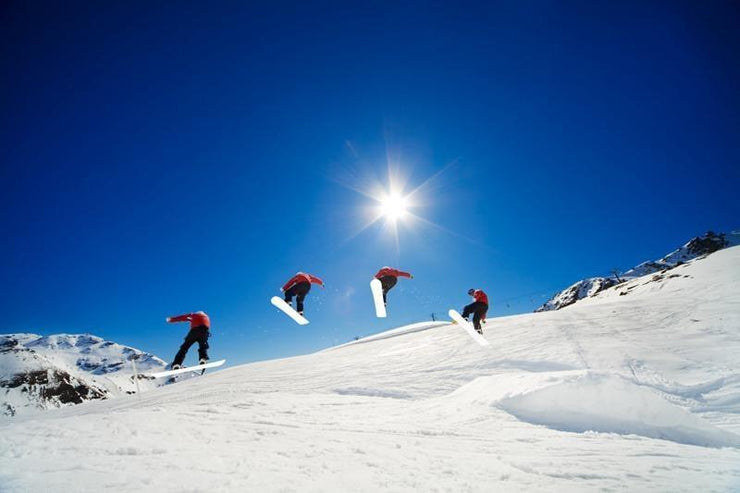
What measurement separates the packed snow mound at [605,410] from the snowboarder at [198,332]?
1082 cm

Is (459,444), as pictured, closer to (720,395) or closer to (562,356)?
(720,395)

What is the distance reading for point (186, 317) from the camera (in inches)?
494

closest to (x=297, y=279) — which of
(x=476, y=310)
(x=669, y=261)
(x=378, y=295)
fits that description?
(x=378, y=295)

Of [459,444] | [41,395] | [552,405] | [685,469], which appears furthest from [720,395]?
[41,395]

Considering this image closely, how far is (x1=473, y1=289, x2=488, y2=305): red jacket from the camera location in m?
14.4

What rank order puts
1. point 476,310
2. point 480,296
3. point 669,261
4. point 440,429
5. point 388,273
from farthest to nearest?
point 669,261, point 388,273, point 480,296, point 476,310, point 440,429

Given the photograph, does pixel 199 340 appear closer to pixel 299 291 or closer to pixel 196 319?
pixel 196 319

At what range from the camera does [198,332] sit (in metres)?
12.4

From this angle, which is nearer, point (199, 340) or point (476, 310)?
point (199, 340)

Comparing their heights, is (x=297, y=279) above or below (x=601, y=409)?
above

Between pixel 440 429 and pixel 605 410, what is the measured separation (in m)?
A: 2.17

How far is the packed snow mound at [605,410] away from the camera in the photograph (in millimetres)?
3941

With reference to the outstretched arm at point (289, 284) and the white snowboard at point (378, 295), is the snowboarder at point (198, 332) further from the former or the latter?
the white snowboard at point (378, 295)

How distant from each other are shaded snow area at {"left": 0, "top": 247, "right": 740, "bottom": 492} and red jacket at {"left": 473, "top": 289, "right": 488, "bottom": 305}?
5.59 m
